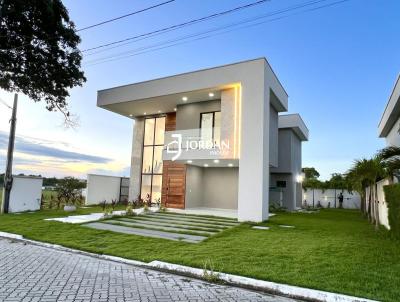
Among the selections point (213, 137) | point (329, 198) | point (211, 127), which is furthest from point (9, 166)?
point (329, 198)

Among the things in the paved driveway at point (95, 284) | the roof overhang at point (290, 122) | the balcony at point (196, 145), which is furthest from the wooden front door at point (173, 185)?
the paved driveway at point (95, 284)

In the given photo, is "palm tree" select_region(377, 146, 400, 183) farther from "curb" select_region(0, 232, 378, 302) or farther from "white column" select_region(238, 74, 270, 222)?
"curb" select_region(0, 232, 378, 302)

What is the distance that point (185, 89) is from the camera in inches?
550

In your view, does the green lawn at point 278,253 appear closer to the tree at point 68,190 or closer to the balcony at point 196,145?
the balcony at point 196,145

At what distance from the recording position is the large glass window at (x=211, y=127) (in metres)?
13.6

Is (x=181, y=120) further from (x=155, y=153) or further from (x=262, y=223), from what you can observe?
(x=262, y=223)

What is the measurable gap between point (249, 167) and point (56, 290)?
29.6 feet

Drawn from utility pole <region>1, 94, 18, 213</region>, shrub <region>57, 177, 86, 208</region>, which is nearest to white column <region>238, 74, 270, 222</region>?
shrub <region>57, 177, 86, 208</region>

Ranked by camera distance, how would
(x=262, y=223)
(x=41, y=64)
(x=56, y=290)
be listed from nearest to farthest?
(x=56, y=290) < (x=262, y=223) < (x=41, y=64)

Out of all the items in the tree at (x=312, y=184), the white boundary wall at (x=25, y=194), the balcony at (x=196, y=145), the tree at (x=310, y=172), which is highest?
the tree at (x=310, y=172)

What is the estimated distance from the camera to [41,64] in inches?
536

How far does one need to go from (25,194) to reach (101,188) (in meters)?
5.28

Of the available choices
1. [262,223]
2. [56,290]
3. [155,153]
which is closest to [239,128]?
[262,223]

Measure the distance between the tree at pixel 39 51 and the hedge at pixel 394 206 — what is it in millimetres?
14294
